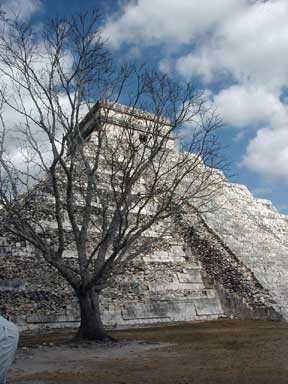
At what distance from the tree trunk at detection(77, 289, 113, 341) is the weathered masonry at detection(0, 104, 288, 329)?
5.12 feet

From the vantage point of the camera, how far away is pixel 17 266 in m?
9.68

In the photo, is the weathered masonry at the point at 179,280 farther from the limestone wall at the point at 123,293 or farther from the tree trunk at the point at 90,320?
the tree trunk at the point at 90,320

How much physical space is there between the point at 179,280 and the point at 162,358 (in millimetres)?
5595

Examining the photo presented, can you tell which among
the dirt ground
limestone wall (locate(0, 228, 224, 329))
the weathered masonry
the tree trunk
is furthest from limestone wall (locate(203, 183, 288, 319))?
the tree trunk

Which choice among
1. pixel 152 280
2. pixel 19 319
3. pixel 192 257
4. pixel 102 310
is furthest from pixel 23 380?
pixel 192 257

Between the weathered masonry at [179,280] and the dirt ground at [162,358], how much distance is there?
998 mm

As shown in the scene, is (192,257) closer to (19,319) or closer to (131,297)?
(131,297)

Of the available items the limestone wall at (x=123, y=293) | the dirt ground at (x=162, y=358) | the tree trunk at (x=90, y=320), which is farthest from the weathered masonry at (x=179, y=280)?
the tree trunk at (x=90, y=320)

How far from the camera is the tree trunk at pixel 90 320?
24.6 feet

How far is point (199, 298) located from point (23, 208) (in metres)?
5.08

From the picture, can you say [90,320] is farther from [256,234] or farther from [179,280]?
[256,234]

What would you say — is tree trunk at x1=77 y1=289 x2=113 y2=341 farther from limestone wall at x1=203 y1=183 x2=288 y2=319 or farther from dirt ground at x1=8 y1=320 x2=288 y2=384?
limestone wall at x1=203 y1=183 x2=288 y2=319

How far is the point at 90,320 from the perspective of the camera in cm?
762

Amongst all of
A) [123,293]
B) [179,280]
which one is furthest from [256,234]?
[123,293]
